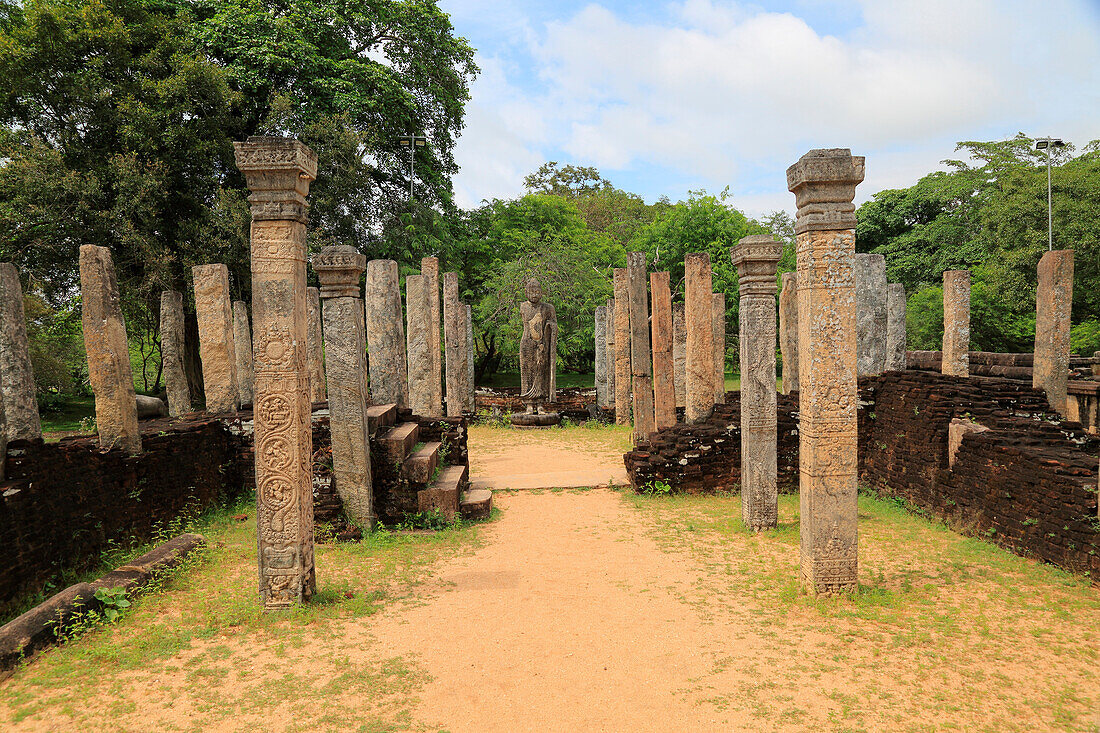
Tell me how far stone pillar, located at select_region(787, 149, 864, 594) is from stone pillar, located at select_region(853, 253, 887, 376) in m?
6.64

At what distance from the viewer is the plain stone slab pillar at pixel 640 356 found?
11.6 meters

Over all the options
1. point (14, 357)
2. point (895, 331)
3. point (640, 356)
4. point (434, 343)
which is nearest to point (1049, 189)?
point (895, 331)

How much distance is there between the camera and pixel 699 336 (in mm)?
9820

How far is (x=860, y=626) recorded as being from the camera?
15.0 ft

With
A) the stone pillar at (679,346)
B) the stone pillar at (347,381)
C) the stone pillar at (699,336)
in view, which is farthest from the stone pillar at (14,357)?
the stone pillar at (679,346)

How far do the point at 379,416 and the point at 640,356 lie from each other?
5391 millimetres

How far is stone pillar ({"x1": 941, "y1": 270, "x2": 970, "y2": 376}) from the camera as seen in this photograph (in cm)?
1021

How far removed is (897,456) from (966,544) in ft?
7.72

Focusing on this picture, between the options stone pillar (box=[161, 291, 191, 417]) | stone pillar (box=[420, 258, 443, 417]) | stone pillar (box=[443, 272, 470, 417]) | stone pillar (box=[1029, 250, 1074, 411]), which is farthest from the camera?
stone pillar (box=[443, 272, 470, 417])

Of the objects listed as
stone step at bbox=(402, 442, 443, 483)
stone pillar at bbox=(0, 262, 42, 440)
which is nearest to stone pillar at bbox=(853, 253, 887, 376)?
stone step at bbox=(402, 442, 443, 483)

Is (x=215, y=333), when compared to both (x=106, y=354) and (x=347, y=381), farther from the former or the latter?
(x=347, y=381)

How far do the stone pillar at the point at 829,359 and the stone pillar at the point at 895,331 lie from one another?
712 centimetres

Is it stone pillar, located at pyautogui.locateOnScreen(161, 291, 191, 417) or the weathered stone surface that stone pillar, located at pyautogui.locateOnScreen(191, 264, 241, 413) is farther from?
the weathered stone surface

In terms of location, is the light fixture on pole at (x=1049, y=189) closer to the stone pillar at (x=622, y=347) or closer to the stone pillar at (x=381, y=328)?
the stone pillar at (x=622, y=347)
